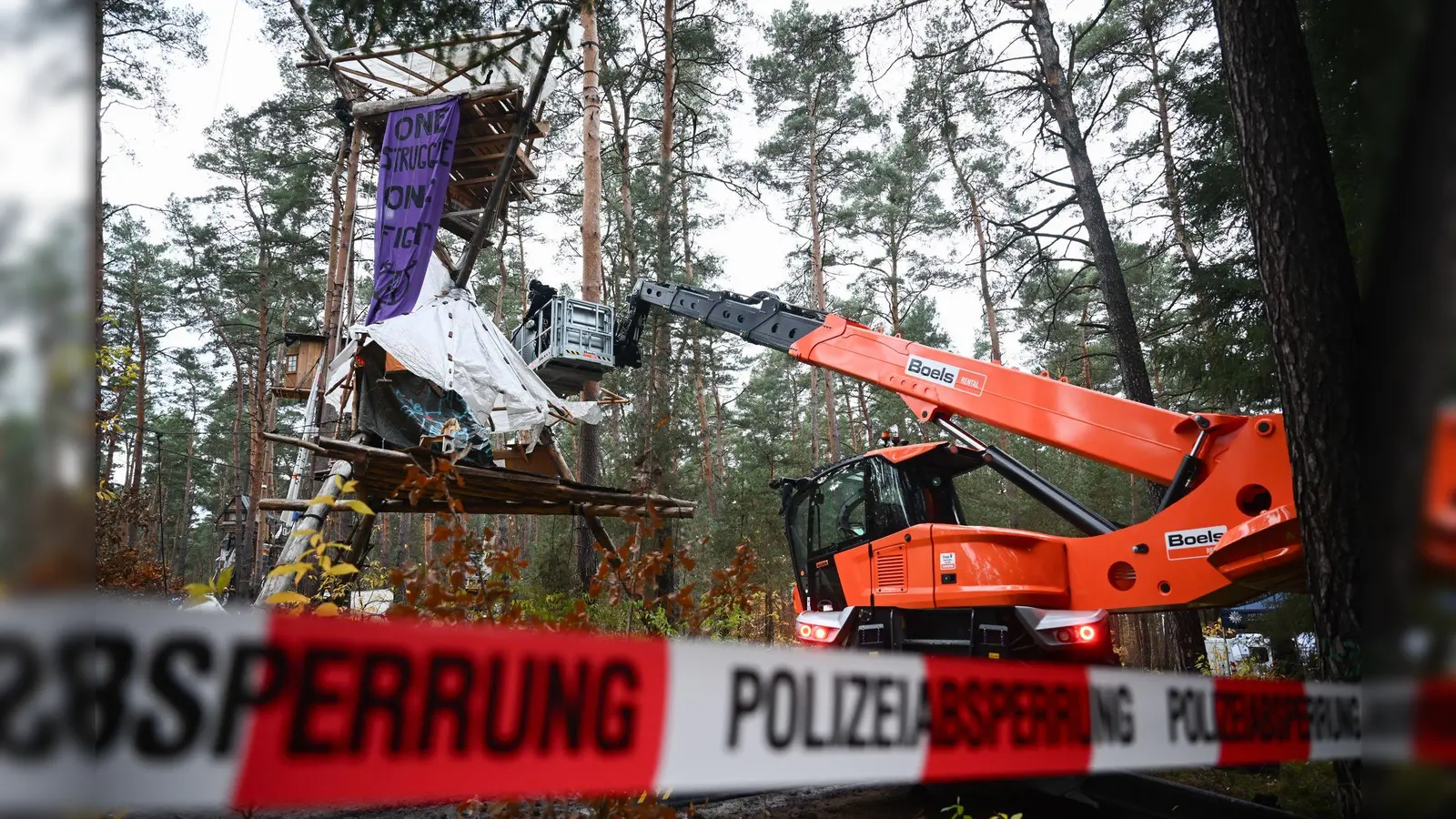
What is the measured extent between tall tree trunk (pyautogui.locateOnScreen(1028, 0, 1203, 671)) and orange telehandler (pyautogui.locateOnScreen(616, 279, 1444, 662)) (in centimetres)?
427

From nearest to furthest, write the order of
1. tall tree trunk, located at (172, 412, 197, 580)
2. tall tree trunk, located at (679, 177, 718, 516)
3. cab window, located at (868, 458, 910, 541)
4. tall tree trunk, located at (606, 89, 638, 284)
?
cab window, located at (868, 458, 910, 541) < tall tree trunk, located at (606, 89, 638, 284) < tall tree trunk, located at (679, 177, 718, 516) < tall tree trunk, located at (172, 412, 197, 580)

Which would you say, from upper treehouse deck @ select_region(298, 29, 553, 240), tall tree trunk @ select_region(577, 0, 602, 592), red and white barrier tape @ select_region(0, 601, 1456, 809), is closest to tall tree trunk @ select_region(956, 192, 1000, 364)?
tall tree trunk @ select_region(577, 0, 602, 592)

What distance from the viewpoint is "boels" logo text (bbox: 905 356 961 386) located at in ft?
18.5

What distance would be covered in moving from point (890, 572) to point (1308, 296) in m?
3.30

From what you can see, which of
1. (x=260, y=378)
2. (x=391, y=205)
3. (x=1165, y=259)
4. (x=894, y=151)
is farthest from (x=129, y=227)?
(x=1165, y=259)

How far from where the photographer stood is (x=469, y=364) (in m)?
8.45

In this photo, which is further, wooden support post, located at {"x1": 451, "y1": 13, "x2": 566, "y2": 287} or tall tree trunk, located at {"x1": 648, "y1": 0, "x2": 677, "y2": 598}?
tall tree trunk, located at {"x1": 648, "y1": 0, "x2": 677, "y2": 598}

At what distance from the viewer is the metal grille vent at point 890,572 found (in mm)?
5453

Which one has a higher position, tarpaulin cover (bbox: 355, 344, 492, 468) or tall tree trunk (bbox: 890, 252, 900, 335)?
tall tree trunk (bbox: 890, 252, 900, 335)

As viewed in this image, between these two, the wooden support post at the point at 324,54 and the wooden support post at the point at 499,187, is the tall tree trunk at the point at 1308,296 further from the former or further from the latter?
the wooden support post at the point at 324,54

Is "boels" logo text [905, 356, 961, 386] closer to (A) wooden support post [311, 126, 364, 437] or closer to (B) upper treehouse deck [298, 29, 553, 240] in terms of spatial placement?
(B) upper treehouse deck [298, 29, 553, 240]

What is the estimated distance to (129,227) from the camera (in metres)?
22.2
